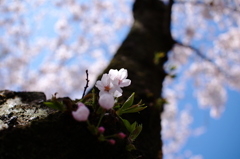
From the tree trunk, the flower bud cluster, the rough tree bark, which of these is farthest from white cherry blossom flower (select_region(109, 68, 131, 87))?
the tree trunk

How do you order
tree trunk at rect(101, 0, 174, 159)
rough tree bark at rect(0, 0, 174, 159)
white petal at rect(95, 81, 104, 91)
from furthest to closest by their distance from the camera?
1. tree trunk at rect(101, 0, 174, 159)
2. white petal at rect(95, 81, 104, 91)
3. rough tree bark at rect(0, 0, 174, 159)

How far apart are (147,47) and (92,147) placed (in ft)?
6.26

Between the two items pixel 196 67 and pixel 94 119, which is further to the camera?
pixel 196 67

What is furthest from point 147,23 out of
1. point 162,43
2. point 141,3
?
point 141,3

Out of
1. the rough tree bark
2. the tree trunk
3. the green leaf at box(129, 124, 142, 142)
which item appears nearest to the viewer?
the rough tree bark

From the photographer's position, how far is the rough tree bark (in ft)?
2.47

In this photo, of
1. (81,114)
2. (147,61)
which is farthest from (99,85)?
(147,61)

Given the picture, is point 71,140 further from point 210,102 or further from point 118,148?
point 210,102

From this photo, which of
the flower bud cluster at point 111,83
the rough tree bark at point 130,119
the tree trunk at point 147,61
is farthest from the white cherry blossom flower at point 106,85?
the tree trunk at point 147,61

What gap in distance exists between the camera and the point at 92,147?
0.80 m

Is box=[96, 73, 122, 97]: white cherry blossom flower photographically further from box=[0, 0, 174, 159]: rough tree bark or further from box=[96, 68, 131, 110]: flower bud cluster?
box=[0, 0, 174, 159]: rough tree bark

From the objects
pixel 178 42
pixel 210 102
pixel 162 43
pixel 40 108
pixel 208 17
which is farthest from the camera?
pixel 210 102

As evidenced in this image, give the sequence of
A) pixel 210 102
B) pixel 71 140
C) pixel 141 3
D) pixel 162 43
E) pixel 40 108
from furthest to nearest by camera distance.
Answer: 1. pixel 210 102
2. pixel 141 3
3. pixel 162 43
4. pixel 40 108
5. pixel 71 140

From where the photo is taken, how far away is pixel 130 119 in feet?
4.55
